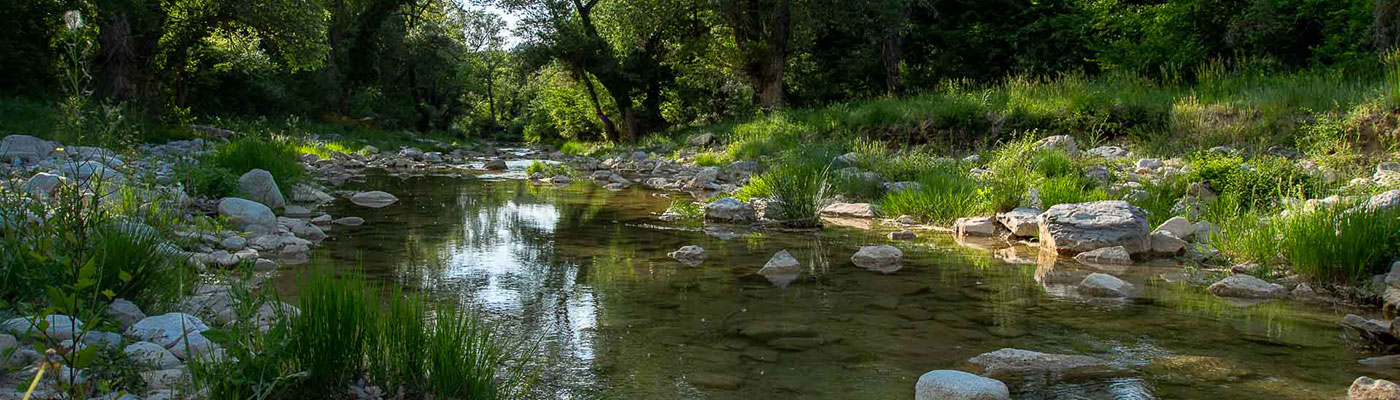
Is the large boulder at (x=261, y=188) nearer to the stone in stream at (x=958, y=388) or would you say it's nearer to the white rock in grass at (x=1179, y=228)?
the stone in stream at (x=958, y=388)

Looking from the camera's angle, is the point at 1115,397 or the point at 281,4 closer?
the point at 1115,397

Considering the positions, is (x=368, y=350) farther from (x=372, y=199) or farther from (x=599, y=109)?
(x=599, y=109)

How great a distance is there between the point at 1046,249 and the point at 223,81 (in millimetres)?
29005

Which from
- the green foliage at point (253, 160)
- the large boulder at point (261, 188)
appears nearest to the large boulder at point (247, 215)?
the large boulder at point (261, 188)

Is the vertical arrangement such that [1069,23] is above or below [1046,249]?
above

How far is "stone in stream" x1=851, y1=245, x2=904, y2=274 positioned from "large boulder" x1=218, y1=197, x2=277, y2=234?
16.4 feet

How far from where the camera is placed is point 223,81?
93.8 ft

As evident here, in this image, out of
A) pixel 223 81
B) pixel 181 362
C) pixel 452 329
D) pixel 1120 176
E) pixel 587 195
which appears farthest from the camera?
pixel 223 81

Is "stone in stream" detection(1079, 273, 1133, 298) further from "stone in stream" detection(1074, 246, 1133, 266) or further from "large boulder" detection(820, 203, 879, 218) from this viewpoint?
"large boulder" detection(820, 203, 879, 218)

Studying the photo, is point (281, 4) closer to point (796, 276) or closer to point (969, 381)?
point (796, 276)

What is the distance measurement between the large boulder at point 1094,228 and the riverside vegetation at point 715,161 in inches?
1.2

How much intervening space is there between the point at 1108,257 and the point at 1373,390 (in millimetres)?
3560

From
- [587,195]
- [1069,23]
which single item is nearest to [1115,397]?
[587,195]

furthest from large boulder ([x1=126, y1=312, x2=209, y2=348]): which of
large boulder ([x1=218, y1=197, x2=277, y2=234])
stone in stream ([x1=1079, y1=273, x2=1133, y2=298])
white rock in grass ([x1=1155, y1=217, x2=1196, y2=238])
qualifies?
white rock in grass ([x1=1155, y1=217, x2=1196, y2=238])
